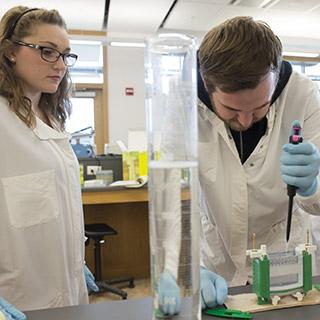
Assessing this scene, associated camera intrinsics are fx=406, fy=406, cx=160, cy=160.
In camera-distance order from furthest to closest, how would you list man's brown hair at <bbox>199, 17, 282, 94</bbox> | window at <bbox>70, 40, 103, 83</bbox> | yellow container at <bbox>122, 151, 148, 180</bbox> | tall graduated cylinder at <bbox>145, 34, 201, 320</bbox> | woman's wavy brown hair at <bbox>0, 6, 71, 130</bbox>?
window at <bbox>70, 40, 103, 83</bbox>, yellow container at <bbox>122, 151, 148, 180</bbox>, woman's wavy brown hair at <bbox>0, 6, 71, 130</bbox>, man's brown hair at <bbox>199, 17, 282, 94</bbox>, tall graduated cylinder at <bbox>145, 34, 201, 320</bbox>

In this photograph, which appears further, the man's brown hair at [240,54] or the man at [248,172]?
the man at [248,172]

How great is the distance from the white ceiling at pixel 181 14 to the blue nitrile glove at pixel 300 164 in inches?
142

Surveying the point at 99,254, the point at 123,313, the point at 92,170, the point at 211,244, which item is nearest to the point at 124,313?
the point at 123,313

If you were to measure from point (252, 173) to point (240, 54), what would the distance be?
0.42m

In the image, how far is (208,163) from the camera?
1.20 metres

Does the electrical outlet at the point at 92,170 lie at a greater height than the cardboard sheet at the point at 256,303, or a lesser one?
greater

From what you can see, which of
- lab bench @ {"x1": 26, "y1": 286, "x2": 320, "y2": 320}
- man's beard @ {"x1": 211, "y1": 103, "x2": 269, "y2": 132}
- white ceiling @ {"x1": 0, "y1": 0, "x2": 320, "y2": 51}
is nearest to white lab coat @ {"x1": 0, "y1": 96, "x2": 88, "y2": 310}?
lab bench @ {"x1": 26, "y1": 286, "x2": 320, "y2": 320}

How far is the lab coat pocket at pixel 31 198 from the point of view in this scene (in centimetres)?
121

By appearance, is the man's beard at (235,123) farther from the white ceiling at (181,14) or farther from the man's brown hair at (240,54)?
the white ceiling at (181,14)

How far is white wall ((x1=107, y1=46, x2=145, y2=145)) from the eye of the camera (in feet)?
20.2

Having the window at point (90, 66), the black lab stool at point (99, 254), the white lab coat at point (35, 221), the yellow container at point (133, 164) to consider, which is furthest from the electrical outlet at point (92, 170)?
the window at point (90, 66)

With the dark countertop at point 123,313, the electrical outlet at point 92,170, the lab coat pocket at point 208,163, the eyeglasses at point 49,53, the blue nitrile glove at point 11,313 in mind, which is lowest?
the dark countertop at point 123,313

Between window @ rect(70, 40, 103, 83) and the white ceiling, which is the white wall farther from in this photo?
the white ceiling

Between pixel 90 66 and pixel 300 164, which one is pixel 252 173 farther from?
pixel 90 66
